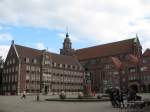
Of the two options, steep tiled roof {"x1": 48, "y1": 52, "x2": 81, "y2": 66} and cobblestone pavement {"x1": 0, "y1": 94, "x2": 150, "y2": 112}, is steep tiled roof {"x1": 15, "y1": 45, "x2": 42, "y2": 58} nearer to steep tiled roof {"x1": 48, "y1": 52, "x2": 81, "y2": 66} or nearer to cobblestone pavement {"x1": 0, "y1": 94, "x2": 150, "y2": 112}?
steep tiled roof {"x1": 48, "y1": 52, "x2": 81, "y2": 66}

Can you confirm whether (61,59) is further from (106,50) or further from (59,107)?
(59,107)

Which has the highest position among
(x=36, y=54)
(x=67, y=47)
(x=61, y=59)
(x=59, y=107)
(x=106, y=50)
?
(x=67, y=47)

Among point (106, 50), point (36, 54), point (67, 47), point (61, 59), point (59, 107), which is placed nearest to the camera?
point (59, 107)

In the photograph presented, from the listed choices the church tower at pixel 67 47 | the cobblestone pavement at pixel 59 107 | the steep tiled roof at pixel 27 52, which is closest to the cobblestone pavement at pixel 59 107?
the cobblestone pavement at pixel 59 107

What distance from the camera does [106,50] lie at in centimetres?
11856

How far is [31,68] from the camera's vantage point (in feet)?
295

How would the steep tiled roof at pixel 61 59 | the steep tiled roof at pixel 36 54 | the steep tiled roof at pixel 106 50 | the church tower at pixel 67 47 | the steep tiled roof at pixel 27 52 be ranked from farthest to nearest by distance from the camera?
the church tower at pixel 67 47 → the steep tiled roof at pixel 106 50 → the steep tiled roof at pixel 61 59 → the steep tiled roof at pixel 36 54 → the steep tiled roof at pixel 27 52

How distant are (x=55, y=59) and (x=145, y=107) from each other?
79.6 meters

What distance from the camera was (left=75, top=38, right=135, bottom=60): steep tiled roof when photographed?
111 metres

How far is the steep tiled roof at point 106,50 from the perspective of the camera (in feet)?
363

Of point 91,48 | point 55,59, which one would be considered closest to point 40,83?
point 55,59

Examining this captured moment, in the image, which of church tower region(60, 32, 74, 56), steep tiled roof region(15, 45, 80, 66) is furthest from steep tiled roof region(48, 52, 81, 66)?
church tower region(60, 32, 74, 56)

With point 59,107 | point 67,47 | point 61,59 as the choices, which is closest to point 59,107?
point 59,107

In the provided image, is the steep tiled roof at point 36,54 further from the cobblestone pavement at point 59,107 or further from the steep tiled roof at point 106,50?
the cobblestone pavement at point 59,107
